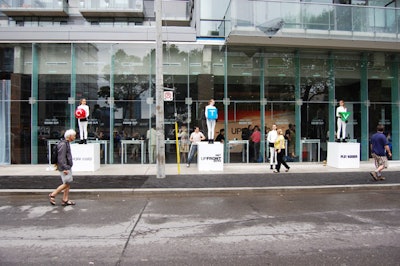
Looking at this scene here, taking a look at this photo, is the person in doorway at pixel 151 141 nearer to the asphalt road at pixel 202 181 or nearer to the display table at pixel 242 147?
the display table at pixel 242 147

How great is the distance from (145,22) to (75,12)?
7681mm

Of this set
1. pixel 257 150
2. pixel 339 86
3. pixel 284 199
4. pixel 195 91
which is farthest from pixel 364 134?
pixel 284 199

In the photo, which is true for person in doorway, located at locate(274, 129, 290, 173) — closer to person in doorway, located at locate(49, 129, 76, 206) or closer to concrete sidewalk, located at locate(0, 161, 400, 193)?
concrete sidewalk, located at locate(0, 161, 400, 193)

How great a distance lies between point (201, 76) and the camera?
1667cm

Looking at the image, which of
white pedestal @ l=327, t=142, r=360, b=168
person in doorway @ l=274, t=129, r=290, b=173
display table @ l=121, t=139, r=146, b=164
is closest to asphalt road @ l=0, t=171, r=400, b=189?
person in doorway @ l=274, t=129, r=290, b=173

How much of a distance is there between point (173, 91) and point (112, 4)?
70.6 feet

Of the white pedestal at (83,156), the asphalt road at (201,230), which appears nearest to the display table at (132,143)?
the white pedestal at (83,156)

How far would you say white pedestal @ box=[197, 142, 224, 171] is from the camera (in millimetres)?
13250

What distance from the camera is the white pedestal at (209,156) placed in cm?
1325

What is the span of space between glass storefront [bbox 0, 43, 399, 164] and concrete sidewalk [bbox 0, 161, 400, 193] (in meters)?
2.88

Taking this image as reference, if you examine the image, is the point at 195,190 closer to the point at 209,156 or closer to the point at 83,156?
the point at 209,156

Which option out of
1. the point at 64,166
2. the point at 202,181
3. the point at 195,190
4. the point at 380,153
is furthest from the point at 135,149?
the point at 380,153

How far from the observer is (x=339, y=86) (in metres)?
17.6

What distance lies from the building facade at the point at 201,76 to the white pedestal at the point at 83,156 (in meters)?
2.91
